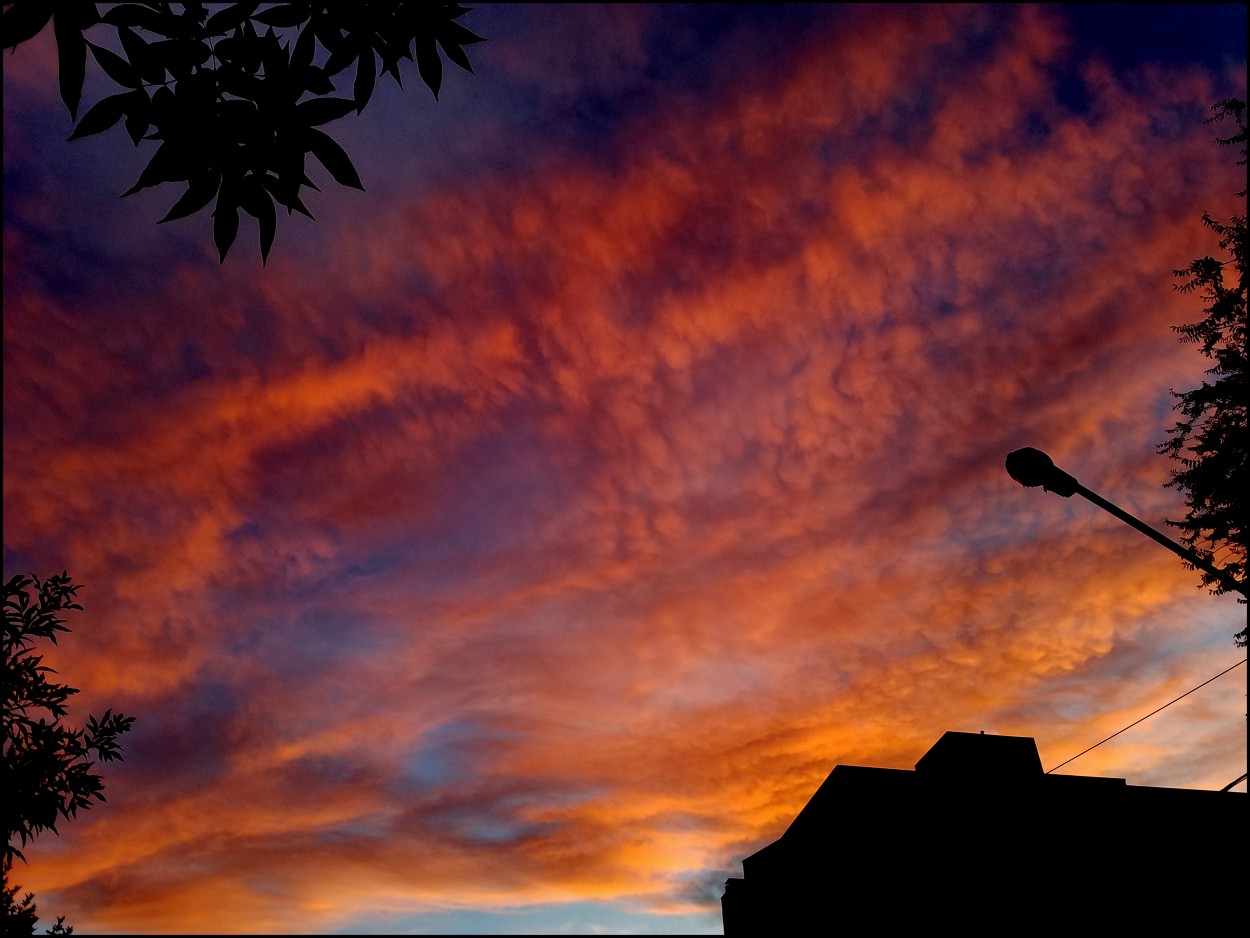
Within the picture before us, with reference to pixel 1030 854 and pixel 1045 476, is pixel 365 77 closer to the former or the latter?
pixel 1045 476

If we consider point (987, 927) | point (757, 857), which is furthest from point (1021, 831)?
point (757, 857)

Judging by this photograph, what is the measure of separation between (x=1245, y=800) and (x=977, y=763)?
23.3 feet

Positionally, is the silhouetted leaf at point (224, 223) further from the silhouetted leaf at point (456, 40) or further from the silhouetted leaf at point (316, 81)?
the silhouetted leaf at point (456, 40)

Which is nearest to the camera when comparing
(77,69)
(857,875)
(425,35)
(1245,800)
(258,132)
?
(77,69)

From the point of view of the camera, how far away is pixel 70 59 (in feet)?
9.94

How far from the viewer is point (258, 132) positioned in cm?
353

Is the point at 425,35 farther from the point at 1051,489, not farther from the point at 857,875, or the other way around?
the point at 857,875

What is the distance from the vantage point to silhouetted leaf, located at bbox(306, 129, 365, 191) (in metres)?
3.40

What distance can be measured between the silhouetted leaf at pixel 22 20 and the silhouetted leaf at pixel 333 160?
2.98 ft

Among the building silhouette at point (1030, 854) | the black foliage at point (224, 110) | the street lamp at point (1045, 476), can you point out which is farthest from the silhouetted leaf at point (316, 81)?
the building silhouette at point (1030, 854)

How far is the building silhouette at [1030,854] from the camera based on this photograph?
23.5 metres

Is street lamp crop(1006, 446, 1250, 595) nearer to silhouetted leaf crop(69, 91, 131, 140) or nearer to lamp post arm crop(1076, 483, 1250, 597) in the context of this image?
lamp post arm crop(1076, 483, 1250, 597)

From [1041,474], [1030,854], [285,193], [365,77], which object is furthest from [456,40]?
[1030,854]

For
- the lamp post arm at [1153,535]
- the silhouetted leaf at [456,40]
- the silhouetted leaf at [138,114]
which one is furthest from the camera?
the lamp post arm at [1153,535]
